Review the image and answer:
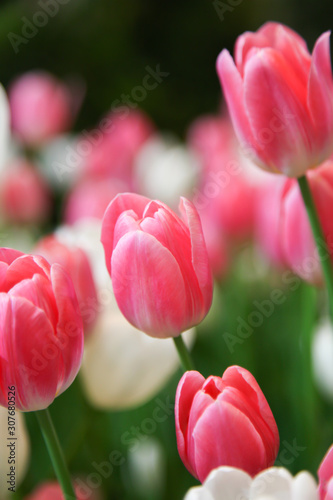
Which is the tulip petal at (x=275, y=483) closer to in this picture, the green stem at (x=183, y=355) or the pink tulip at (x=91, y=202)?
the green stem at (x=183, y=355)

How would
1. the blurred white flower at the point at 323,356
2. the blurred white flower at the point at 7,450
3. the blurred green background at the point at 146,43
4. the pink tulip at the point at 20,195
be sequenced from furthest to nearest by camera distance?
the blurred green background at the point at 146,43, the pink tulip at the point at 20,195, the blurred white flower at the point at 323,356, the blurred white flower at the point at 7,450

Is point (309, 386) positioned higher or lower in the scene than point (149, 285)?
lower

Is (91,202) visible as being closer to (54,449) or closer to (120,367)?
(120,367)

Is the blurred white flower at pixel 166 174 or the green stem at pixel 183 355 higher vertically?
the green stem at pixel 183 355

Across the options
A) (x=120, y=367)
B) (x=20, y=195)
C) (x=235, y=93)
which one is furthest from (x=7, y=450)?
(x=20, y=195)

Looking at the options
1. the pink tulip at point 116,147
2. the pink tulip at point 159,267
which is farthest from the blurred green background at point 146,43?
the pink tulip at point 159,267

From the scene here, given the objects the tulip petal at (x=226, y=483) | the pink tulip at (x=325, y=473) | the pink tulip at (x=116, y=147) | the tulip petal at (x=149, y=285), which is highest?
the tulip petal at (x=149, y=285)
